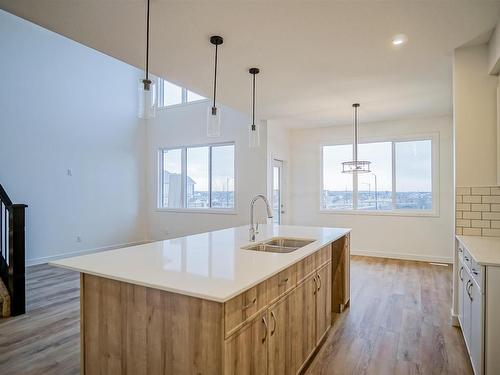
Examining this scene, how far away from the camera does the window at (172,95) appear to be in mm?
6924

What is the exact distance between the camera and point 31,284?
4.14 m

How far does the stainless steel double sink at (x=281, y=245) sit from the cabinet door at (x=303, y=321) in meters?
0.41

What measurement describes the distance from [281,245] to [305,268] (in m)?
0.68

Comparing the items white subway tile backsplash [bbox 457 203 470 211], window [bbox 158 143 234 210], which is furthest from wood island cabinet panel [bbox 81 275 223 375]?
window [bbox 158 143 234 210]

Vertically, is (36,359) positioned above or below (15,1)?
below

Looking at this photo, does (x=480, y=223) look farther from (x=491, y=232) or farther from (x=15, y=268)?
(x=15, y=268)

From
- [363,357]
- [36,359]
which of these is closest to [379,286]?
[363,357]

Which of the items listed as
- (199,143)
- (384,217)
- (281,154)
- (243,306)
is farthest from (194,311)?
(199,143)

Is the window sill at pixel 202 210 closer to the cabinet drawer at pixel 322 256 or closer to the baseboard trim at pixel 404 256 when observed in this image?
the baseboard trim at pixel 404 256

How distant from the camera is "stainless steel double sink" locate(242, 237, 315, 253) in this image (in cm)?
259

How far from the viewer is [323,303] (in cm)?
258

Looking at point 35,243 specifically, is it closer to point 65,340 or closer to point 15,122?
point 15,122

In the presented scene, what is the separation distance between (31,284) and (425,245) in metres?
6.38

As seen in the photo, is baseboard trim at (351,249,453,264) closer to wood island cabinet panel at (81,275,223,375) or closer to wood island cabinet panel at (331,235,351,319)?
wood island cabinet panel at (331,235,351,319)
